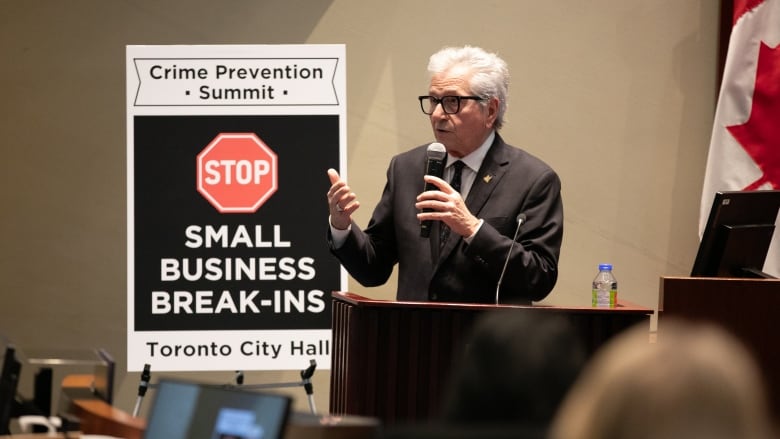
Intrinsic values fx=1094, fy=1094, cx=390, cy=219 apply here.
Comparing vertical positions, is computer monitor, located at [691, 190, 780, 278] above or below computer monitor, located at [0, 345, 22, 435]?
above

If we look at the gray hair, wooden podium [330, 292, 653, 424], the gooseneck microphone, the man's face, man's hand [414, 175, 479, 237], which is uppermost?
the gray hair

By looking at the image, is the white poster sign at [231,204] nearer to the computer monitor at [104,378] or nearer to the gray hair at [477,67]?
the gray hair at [477,67]

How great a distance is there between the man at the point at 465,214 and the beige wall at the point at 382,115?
50.1 inches

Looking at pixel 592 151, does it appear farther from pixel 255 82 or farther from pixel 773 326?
pixel 773 326

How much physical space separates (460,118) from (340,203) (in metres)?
0.61

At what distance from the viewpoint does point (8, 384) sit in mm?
2613

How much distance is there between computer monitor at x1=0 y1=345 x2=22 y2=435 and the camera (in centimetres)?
261

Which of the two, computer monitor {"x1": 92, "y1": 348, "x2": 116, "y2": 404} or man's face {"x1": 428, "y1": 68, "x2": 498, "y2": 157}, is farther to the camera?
man's face {"x1": 428, "y1": 68, "x2": 498, "y2": 157}

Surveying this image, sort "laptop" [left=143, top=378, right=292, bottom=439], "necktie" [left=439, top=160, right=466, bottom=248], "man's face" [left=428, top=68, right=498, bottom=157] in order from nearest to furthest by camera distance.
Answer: "laptop" [left=143, top=378, right=292, bottom=439] < "necktie" [left=439, top=160, right=466, bottom=248] < "man's face" [left=428, top=68, right=498, bottom=157]

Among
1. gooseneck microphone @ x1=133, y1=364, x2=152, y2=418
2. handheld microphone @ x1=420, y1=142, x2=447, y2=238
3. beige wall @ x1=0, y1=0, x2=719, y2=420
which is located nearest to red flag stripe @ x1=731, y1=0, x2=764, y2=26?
beige wall @ x1=0, y1=0, x2=719, y2=420

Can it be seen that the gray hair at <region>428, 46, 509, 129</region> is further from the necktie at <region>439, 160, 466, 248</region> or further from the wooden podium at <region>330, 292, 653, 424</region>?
the wooden podium at <region>330, 292, 653, 424</region>

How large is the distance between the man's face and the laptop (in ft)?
7.22

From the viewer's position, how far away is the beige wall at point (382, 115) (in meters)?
5.51

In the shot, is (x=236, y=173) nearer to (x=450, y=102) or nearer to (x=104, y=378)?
(x=450, y=102)
